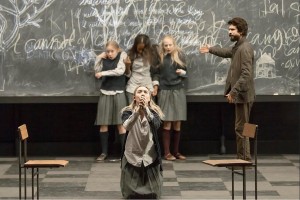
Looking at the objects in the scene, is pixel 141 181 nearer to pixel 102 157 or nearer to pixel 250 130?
pixel 250 130

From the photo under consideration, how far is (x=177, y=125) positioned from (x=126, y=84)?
33.9 inches

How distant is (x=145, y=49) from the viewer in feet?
35.8

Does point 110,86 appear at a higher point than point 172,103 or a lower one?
higher

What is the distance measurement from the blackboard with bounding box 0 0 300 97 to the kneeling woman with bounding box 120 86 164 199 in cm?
260

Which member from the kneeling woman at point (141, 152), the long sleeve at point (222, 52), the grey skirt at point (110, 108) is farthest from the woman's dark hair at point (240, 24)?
the grey skirt at point (110, 108)

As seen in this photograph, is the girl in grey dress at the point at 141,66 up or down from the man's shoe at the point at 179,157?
up

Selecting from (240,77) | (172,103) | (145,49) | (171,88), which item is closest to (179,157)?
(172,103)

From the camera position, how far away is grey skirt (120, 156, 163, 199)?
28.2 feet

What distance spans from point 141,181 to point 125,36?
2911 mm

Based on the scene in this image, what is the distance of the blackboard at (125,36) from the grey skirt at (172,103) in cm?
19

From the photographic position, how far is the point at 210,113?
11852 mm

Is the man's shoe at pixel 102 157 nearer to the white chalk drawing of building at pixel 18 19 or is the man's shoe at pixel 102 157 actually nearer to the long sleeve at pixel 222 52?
the white chalk drawing of building at pixel 18 19

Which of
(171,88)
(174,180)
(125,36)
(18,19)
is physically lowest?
(174,180)

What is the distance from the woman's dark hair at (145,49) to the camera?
10820 mm
